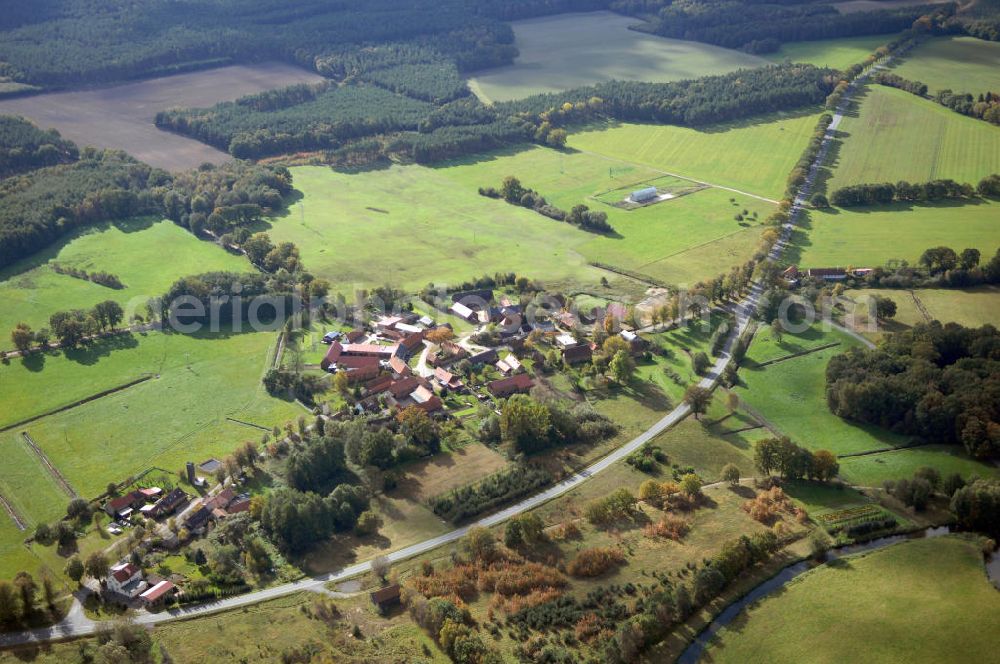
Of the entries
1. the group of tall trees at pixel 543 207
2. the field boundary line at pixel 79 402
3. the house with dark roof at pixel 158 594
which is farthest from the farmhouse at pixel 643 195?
the house with dark roof at pixel 158 594

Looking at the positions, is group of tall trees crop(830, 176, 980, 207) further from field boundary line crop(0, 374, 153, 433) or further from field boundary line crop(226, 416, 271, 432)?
field boundary line crop(0, 374, 153, 433)

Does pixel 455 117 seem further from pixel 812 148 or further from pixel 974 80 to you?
pixel 974 80

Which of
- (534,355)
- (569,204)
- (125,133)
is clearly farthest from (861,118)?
(125,133)

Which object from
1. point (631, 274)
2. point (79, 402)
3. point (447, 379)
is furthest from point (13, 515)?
point (631, 274)

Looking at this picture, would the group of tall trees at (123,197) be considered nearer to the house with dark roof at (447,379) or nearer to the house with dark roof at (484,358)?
the house with dark roof at (447,379)

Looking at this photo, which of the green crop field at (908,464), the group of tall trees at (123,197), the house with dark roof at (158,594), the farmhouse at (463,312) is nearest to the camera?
the house with dark roof at (158,594)

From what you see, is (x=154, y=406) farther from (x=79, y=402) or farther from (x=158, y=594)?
(x=158, y=594)
